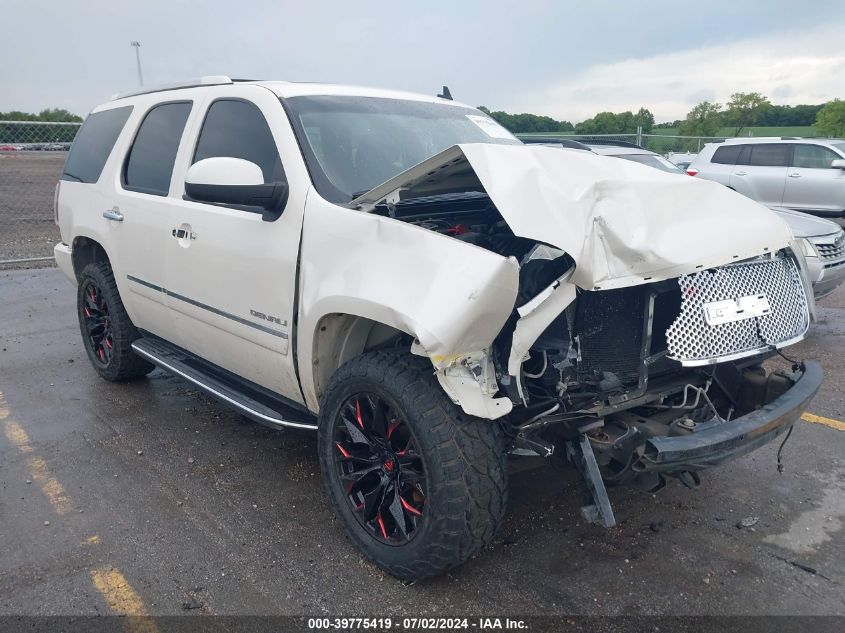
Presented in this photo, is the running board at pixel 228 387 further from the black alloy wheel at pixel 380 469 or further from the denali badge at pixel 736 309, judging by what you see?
the denali badge at pixel 736 309

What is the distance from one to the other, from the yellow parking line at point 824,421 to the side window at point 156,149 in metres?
4.29

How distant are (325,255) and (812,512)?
8.77ft

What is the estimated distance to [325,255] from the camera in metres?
2.92

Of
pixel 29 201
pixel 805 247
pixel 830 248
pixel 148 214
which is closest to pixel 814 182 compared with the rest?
pixel 830 248

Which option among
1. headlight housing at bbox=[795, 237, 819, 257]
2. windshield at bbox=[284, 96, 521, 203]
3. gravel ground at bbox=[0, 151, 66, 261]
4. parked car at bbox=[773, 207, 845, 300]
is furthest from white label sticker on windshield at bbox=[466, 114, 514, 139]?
gravel ground at bbox=[0, 151, 66, 261]

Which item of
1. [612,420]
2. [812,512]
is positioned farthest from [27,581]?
[812,512]

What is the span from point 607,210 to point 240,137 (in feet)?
6.79

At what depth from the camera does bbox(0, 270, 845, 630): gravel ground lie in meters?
2.75

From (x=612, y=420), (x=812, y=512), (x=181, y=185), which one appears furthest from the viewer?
(x=181, y=185)

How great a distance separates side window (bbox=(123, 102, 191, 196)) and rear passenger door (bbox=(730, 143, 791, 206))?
11.4 meters

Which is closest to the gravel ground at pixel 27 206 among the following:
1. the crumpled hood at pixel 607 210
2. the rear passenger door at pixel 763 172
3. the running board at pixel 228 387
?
the running board at pixel 228 387

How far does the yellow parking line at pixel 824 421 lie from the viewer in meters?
4.39

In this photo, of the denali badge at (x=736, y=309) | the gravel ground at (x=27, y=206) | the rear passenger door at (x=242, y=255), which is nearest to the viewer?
the denali badge at (x=736, y=309)

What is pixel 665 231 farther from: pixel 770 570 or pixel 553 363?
pixel 770 570
